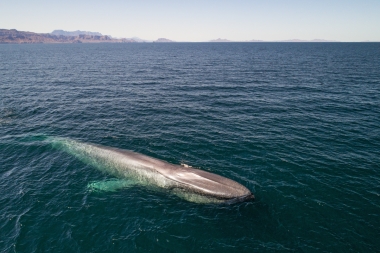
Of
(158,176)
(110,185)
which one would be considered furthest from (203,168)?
(110,185)

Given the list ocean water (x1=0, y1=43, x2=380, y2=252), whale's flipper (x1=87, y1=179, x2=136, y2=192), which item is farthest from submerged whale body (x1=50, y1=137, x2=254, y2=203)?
ocean water (x1=0, y1=43, x2=380, y2=252)

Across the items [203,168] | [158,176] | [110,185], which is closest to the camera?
[110,185]

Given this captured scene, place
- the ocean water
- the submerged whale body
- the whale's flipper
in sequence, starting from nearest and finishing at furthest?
the ocean water < the submerged whale body < the whale's flipper

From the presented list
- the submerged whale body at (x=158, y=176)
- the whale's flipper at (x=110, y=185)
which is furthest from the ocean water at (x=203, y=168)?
the submerged whale body at (x=158, y=176)

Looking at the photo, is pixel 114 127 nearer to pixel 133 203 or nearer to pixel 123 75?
pixel 133 203

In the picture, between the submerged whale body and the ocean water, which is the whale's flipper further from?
the ocean water

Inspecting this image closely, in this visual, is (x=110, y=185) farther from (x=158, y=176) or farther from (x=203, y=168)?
(x=203, y=168)
